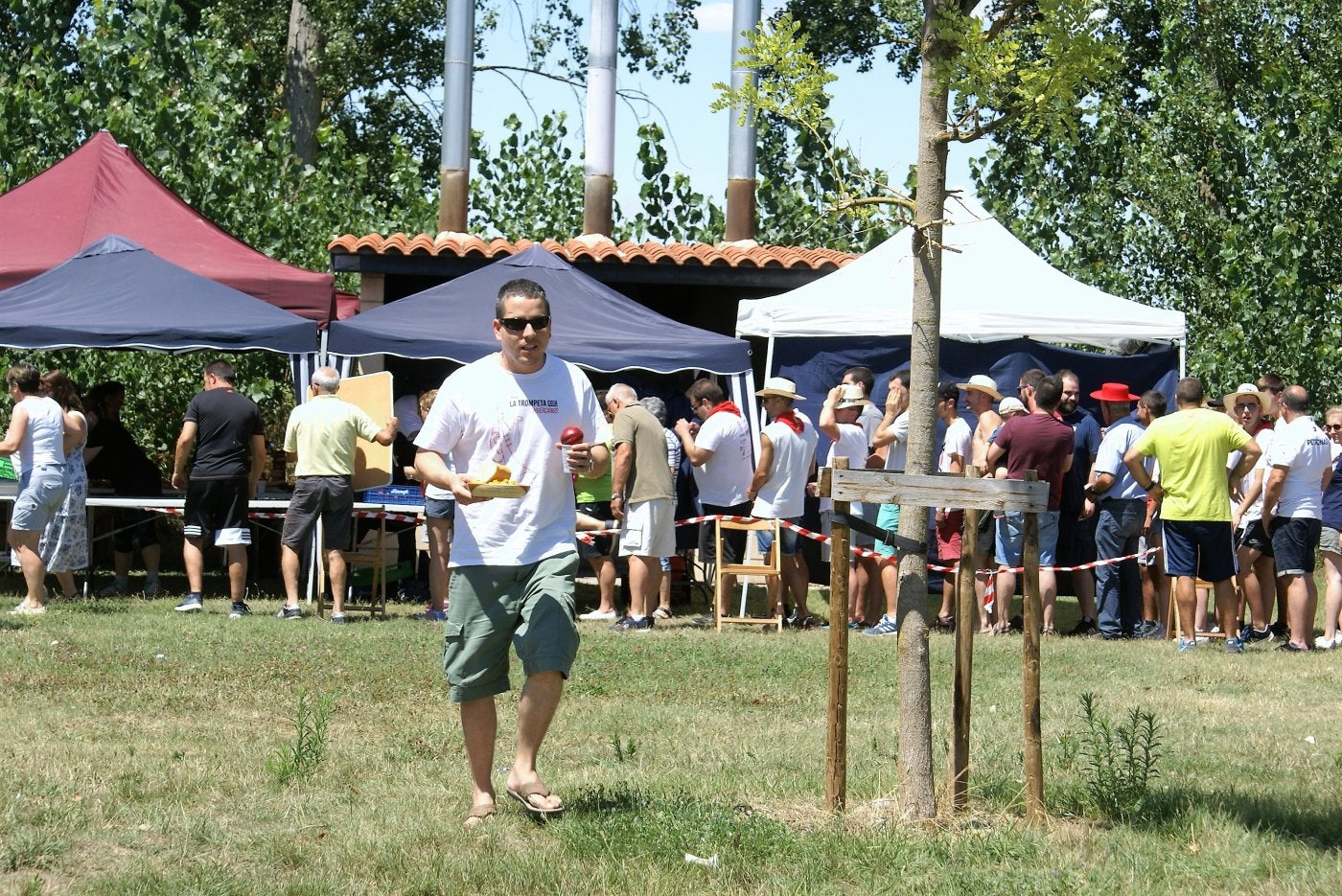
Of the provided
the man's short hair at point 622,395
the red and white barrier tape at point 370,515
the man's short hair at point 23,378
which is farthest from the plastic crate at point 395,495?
the man's short hair at point 23,378

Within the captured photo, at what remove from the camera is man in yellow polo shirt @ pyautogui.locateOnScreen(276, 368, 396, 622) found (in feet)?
37.8

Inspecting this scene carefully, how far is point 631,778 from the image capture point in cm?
632

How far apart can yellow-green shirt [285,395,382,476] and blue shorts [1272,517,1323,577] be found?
20.5 ft

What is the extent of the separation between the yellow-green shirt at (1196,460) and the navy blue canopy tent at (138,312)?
6.22 metres

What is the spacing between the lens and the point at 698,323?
1869 centimetres

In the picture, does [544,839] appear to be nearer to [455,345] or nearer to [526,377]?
[526,377]

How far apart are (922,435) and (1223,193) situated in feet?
60.9

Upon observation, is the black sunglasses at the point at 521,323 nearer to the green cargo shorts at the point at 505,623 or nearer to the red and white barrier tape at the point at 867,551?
the green cargo shorts at the point at 505,623

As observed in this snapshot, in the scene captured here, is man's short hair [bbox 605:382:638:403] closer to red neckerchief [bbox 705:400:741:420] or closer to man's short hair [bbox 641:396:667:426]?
man's short hair [bbox 641:396:667:426]

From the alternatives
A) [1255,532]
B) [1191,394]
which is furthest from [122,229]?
[1255,532]

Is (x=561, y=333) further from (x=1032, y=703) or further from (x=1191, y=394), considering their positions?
(x=1032, y=703)

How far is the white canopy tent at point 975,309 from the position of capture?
13562 mm

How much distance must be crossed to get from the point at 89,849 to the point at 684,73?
2771cm

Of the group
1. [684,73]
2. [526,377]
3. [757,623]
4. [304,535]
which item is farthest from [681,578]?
[684,73]
